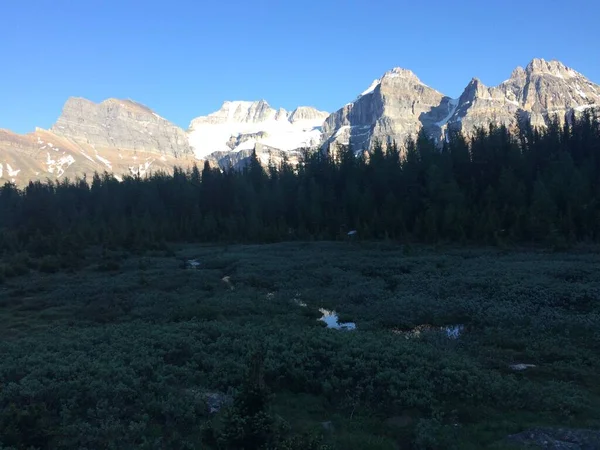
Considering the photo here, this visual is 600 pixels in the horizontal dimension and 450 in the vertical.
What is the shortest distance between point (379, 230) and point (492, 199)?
17.4 metres

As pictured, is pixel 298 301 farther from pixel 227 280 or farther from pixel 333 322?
pixel 227 280

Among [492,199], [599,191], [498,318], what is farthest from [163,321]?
[599,191]

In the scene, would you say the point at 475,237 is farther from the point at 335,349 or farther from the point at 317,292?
the point at 335,349

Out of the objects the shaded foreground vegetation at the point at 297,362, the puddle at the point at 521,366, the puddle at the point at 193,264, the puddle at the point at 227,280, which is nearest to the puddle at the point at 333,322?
the shaded foreground vegetation at the point at 297,362

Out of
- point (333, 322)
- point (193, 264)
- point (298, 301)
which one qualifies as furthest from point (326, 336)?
point (193, 264)

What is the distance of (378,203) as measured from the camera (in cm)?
7675

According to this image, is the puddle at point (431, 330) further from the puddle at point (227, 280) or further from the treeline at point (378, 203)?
the treeline at point (378, 203)

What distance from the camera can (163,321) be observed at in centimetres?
2422

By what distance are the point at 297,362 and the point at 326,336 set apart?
3124mm

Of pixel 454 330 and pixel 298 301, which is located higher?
pixel 298 301

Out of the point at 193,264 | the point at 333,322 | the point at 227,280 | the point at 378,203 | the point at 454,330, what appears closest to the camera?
the point at 454,330

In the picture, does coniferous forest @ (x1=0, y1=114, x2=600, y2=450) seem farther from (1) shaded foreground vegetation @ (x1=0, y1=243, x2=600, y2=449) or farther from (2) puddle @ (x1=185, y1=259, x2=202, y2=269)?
(2) puddle @ (x1=185, y1=259, x2=202, y2=269)

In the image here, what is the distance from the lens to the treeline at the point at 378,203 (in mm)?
57062

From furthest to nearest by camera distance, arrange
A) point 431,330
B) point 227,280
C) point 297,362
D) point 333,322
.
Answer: point 227,280 → point 333,322 → point 431,330 → point 297,362
